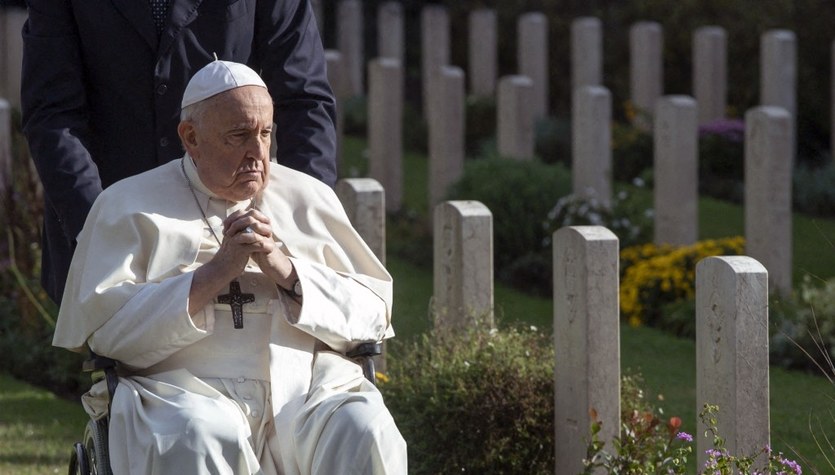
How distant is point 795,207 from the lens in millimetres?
11531

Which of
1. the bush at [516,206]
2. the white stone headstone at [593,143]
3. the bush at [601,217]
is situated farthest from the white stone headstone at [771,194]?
the bush at [516,206]

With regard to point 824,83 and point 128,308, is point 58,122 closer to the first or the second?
point 128,308

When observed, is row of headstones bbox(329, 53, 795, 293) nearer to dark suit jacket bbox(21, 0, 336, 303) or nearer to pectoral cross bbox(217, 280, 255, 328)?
dark suit jacket bbox(21, 0, 336, 303)

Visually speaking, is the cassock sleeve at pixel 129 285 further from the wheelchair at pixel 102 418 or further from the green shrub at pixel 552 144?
the green shrub at pixel 552 144

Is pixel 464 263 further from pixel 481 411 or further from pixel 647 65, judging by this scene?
pixel 647 65

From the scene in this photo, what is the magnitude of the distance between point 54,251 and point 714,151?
851cm

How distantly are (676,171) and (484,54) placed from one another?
652 centimetres

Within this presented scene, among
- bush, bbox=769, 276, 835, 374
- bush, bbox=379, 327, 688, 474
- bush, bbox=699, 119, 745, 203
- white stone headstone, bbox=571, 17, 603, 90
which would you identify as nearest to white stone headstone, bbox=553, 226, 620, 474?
bush, bbox=379, 327, 688, 474

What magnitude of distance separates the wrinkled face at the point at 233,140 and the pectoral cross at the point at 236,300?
9.9 inches

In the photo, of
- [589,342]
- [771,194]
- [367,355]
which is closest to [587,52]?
[771,194]

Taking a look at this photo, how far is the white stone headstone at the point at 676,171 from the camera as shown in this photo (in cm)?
924

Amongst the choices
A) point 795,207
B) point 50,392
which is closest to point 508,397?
point 50,392

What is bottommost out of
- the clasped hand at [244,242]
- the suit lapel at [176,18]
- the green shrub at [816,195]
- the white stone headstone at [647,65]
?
the green shrub at [816,195]

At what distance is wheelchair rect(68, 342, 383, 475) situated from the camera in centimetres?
404
